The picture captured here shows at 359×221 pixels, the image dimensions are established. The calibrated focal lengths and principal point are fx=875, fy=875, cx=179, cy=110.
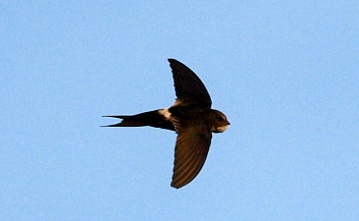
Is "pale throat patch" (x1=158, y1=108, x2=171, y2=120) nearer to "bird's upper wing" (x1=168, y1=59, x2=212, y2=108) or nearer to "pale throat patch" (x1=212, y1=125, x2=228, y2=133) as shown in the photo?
"bird's upper wing" (x1=168, y1=59, x2=212, y2=108)

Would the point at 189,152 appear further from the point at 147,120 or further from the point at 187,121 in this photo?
the point at 147,120

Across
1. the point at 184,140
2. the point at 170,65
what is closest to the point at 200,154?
the point at 184,140

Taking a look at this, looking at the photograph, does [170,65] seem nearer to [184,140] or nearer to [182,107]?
[182,107]

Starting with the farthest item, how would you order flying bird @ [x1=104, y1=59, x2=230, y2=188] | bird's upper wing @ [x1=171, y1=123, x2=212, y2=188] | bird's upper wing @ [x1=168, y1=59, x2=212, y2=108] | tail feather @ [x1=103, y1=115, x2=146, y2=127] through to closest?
bird's upper wing @ [x1=168, y1=59, x2=212, y2=108]
tail feather @ [x1=103, y1=115, x2=146, y2=127]
flying bird @ [x1=104, y1=59, x2=230, y2=188]
bird's upper wing @ [x1=171, y1=123, x2=212, y2=188]

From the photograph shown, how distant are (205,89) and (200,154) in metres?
1.19

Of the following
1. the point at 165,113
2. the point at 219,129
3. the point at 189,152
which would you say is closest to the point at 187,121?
the point at 165,113

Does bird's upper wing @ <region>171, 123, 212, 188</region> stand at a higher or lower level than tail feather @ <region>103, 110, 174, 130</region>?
lower

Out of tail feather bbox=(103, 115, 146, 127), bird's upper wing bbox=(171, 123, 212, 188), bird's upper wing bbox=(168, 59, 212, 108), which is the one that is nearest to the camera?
bird's upper wing bbox=(171, 123, 212, 188)

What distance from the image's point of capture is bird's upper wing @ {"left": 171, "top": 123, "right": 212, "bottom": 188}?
23.2 ft

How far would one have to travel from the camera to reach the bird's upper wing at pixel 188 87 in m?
8.42

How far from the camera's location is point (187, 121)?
790cm

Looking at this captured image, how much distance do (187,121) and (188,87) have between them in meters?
0.65

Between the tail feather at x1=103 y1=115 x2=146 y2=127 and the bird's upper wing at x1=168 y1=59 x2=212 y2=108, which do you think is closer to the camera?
the tail feather at x1=103 y1=115 x2=146 y2=127

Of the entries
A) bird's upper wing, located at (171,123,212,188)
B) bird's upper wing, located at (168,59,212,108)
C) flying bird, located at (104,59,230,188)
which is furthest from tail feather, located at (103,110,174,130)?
bird's upper wing, located at (168,59,212,108)
